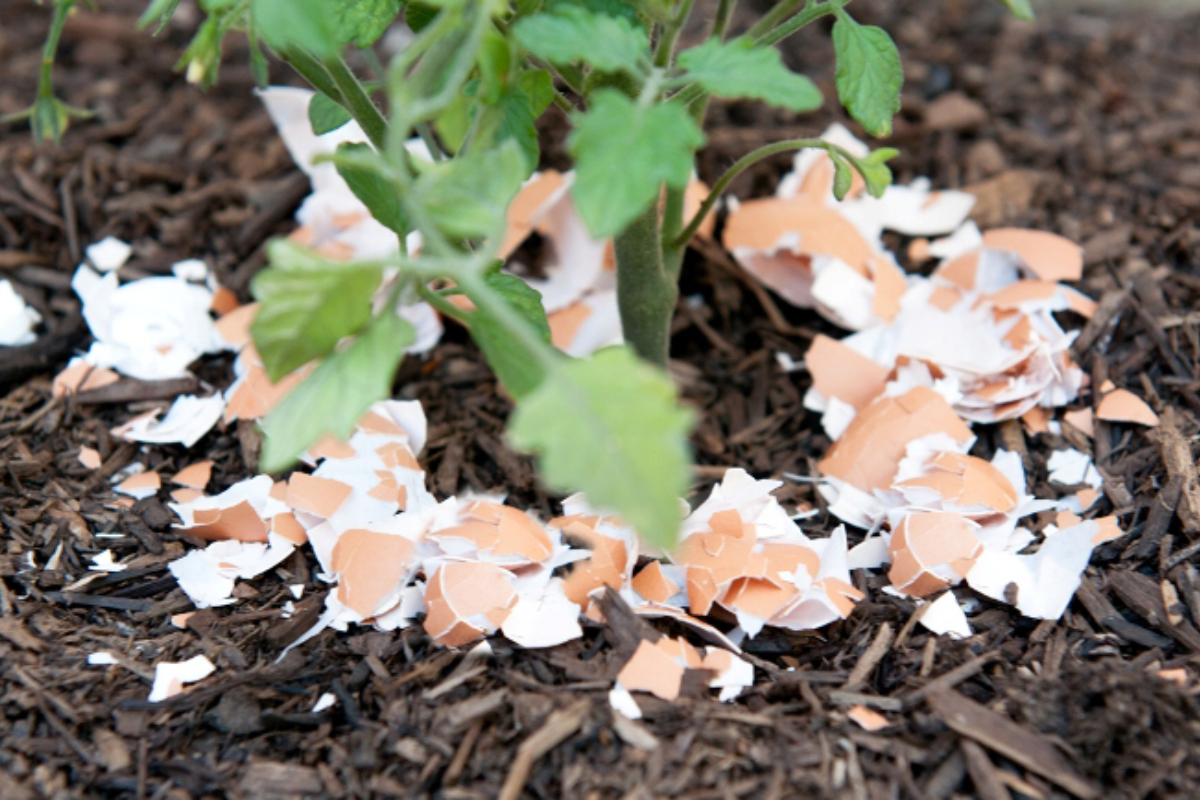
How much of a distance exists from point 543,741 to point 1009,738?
0.39m

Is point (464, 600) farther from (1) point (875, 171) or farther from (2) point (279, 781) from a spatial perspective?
(1) point (875, 171)

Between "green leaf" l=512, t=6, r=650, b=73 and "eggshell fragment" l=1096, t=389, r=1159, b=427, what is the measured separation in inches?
30.4

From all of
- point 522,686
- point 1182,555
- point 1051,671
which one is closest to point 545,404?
point 522,686

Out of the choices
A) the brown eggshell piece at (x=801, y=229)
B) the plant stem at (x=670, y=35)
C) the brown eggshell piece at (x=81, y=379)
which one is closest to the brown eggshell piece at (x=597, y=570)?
the plant stem at (x=670, y=35)

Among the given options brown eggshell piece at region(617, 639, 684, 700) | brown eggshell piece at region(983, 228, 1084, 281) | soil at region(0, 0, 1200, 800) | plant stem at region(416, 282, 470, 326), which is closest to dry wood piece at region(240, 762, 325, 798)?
soil at region(0, 0, 1200, 800)

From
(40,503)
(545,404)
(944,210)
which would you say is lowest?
(40,503)

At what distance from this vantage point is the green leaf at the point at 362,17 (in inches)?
34.9

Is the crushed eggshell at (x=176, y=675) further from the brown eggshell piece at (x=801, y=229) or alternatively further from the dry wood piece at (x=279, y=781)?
the brown eggshell piece at (x=801, y=229)

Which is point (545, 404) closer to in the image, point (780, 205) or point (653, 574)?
point (653, 574)

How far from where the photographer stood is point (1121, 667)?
35.3 inches

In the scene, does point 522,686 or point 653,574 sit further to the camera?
point 653,574

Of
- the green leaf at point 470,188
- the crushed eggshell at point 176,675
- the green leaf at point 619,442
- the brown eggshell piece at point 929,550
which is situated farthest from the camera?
the brown eggshell piece at point 929,550

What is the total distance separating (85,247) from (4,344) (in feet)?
0.66

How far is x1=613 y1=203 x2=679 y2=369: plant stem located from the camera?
110 cm
